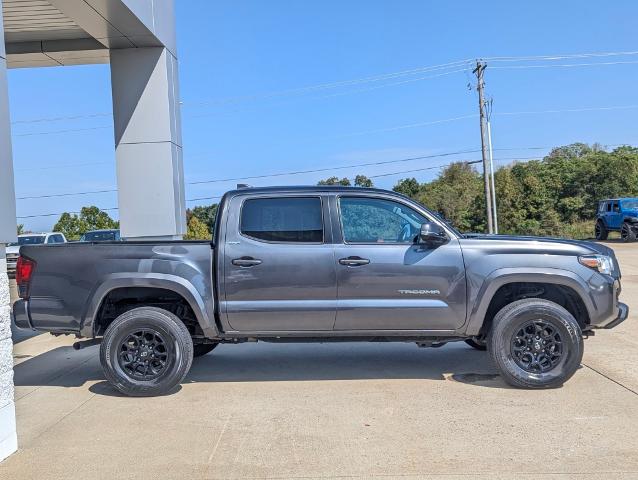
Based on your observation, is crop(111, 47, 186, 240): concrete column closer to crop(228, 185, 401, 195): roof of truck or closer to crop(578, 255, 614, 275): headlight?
crop(228, 185, 401, 195): roof of truck

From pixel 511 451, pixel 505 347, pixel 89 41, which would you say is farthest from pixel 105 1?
pixel 511 451

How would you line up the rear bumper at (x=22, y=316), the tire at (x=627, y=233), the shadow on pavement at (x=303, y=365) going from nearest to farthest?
1. the rear bumper at (x=22, y=316)
2. the shadow on pavement at (x=303, y=365)
3. the tire at (x=627, y=233)

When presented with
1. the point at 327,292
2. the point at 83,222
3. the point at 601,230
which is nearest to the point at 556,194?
the point at 601,230

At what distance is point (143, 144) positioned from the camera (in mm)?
11141

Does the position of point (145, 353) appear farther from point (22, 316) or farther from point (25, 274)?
point (25, 274)

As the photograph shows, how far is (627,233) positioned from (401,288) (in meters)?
28.8

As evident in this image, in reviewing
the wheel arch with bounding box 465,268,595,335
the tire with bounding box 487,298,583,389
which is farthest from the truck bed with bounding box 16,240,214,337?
the tire with bounding box 487,298,583,389

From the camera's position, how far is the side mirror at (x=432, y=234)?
5.49m

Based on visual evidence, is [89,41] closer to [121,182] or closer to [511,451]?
[121,182]

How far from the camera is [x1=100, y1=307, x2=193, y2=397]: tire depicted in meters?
5.63

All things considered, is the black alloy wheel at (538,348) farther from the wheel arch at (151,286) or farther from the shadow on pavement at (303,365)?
the wheel arch at (151,286)

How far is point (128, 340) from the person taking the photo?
570cm

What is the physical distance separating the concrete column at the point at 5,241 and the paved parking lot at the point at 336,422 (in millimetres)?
327

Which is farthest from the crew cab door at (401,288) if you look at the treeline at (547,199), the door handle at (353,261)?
the treeline at (547,199)
